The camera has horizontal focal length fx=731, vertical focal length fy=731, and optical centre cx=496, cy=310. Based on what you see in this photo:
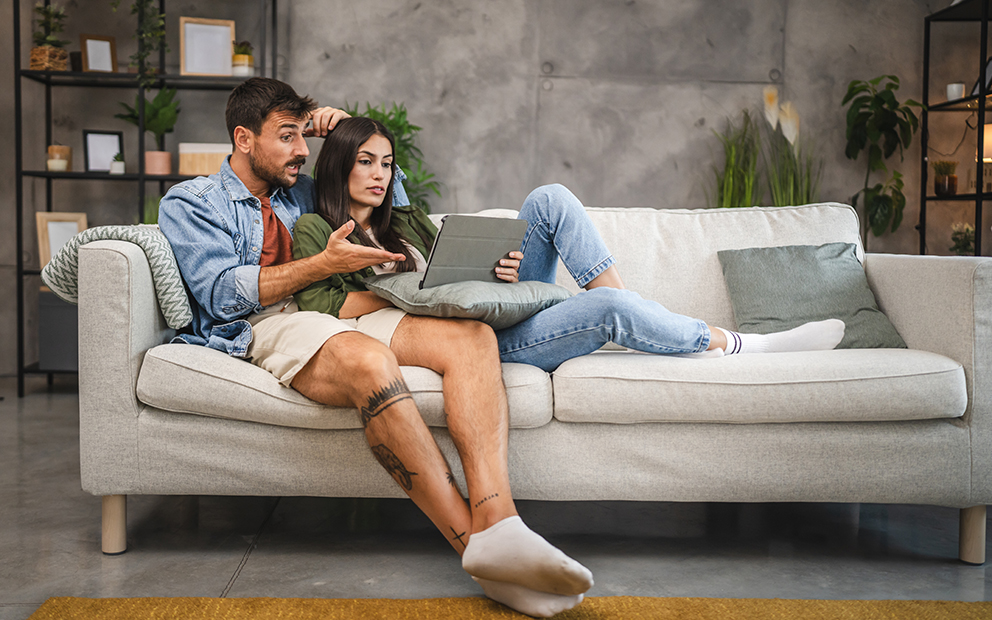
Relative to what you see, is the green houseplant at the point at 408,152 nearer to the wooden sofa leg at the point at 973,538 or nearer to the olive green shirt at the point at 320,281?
the olive green shirt at the point at 320,281

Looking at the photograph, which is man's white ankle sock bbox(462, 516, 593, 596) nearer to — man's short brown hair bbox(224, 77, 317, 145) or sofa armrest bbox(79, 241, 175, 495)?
sofa armrest bbox(79, 241, 175, 495)

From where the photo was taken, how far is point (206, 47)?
3.65 metres

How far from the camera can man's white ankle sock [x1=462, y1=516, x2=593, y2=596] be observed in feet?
4.21

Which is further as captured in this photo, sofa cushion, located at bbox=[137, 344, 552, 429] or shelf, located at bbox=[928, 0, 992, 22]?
shelf, located at bbox=[928, 0, 992, 22]

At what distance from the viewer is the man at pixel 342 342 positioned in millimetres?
1362

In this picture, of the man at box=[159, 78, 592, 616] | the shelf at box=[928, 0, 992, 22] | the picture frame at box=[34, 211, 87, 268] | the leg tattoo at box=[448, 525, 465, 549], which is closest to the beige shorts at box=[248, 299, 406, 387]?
the man at box=[159, 78, 592, 616]

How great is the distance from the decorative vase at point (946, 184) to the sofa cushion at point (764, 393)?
2426mm

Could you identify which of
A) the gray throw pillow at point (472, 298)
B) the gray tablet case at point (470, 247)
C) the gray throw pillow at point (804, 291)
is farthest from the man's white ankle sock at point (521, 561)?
the gray throw pillow at point (804, 291)

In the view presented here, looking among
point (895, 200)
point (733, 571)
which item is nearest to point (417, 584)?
point (733, 571)

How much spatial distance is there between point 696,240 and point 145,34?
111 inches

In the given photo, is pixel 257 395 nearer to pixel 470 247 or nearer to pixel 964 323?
pixel 470 247

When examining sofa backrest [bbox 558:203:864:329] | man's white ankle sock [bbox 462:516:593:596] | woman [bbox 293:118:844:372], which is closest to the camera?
man's white ankle sock [bbox 462:516:593:596]

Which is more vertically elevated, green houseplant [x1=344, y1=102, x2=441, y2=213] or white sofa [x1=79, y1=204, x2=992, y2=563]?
green houseplant [x1=344, y1=102, x2=441, y2=213]

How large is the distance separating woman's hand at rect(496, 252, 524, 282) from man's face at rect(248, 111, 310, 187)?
63 cm
